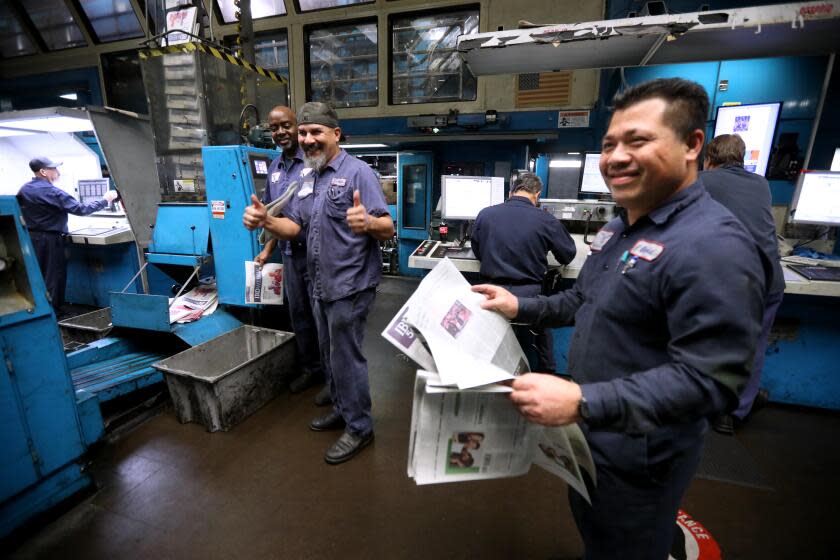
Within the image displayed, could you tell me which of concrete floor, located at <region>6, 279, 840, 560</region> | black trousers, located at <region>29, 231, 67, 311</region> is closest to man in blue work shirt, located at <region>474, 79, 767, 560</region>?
concrete floor, located at <region>6, 279, 840, 560</region>

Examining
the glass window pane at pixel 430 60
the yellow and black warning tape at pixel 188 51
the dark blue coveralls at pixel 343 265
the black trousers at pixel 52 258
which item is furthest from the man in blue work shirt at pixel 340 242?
the glass window pane at pixel 430 60

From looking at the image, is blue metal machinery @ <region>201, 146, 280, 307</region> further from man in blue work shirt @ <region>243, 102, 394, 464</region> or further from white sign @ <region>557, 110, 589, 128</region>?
white sign @ <region>557, 110, 589, 128</region>

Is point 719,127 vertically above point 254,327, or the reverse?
point 719,127

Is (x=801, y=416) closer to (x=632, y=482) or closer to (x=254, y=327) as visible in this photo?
(x=632, y=482)

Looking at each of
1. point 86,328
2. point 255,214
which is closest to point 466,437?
point 255,214

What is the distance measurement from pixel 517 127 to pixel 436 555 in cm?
431

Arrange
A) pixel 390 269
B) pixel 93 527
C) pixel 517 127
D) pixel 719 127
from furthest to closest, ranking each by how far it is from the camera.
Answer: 1. pixel 390 269
2. pixel 517 127
3. pixel 719 127
4. pixel 93 527

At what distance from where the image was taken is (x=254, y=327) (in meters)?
2.82

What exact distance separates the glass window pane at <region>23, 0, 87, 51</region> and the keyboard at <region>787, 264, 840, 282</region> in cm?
983

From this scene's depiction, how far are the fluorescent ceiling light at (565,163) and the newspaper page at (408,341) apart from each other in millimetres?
3090

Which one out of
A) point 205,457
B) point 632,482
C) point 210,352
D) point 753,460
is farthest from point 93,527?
point 753,460

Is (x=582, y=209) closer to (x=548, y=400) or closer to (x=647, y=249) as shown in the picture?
(x=647, y=249)

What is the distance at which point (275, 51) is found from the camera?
5883 millimetres

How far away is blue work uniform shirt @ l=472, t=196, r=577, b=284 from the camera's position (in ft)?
7.68
